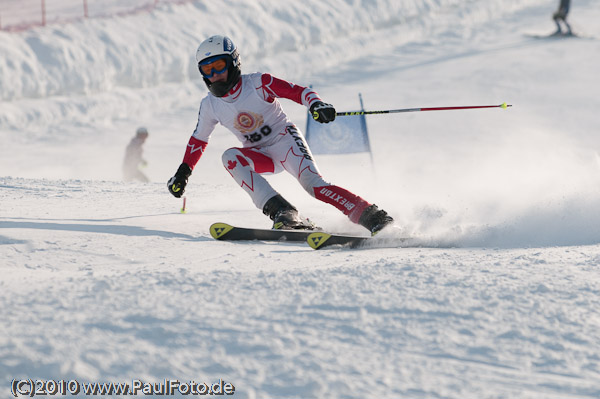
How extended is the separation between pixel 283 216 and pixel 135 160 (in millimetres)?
5421

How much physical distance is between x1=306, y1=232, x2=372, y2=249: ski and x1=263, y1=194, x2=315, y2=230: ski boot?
450 mm

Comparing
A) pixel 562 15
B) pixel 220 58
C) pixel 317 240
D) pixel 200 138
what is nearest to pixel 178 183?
pixel 200 138

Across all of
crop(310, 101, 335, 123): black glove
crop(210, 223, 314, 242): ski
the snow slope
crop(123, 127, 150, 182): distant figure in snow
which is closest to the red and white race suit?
crop(310, 101, 335, 123): black glove

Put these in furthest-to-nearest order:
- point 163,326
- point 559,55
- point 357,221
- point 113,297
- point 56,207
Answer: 1. point 559,55
2. point 56,207
3. point 357,221
4. point 113,297
5. point 163,326

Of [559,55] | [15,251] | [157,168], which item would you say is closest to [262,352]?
[15,251]

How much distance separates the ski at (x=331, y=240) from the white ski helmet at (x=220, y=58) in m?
1.25

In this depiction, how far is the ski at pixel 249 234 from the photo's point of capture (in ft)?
15.2

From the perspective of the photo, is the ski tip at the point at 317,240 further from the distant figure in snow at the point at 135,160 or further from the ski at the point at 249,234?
the distant figure in snow at the point at 135,160

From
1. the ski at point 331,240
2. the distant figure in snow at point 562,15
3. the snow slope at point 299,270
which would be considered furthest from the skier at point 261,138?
the distant figure in snow at point 562,15

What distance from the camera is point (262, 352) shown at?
2408 millimetres

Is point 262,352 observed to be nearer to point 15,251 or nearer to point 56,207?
point 15,251

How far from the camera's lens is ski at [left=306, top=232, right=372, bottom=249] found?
4.29m

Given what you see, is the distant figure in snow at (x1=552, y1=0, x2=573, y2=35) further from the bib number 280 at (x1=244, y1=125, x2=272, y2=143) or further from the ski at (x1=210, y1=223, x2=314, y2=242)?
the ski at (x1=210, y1=223, x2=314, y2=242)

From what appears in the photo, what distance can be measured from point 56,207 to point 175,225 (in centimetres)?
105
